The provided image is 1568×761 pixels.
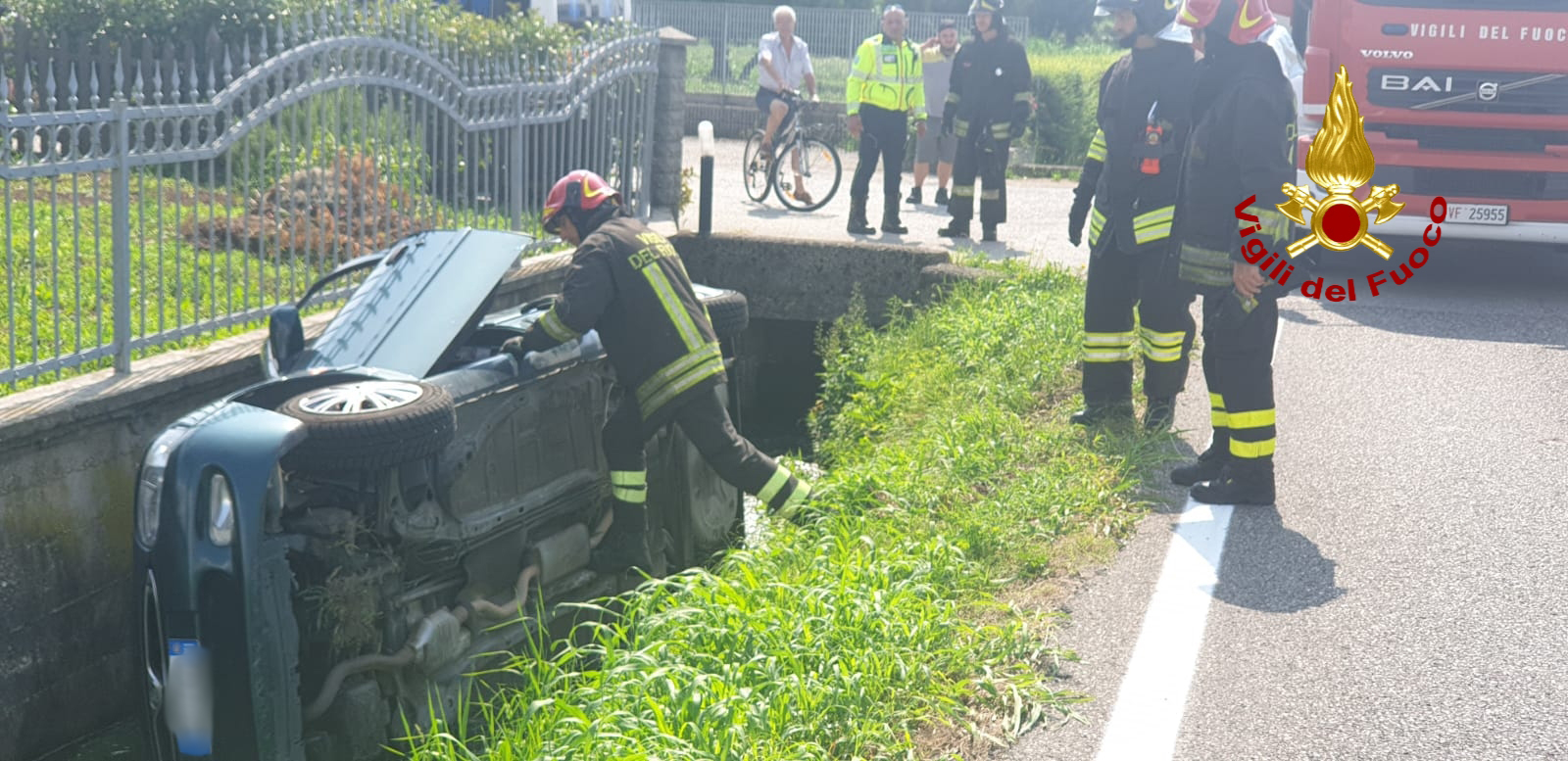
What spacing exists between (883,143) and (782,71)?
251cm

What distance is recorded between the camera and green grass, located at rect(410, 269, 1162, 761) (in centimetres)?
409

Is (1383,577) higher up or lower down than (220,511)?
lower down

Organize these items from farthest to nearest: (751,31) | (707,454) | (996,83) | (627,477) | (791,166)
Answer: (751,31) → (791,166) → (996,83) → (707,454) → (627,477)

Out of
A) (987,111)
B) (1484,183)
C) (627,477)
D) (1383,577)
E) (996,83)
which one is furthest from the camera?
(987,111)

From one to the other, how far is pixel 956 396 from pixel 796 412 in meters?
3.49

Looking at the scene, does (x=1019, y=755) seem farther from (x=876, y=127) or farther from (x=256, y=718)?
(x=876, y=127)

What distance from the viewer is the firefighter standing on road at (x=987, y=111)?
12.1 metres

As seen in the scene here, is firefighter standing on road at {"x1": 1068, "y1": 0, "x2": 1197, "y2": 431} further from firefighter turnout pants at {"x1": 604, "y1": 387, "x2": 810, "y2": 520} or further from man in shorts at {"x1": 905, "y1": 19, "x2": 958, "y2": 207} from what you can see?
man in shorts at {"x1": 905, "y1": 19, "x2": 958, "y2": 207}

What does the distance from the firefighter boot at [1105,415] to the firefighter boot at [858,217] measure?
5399 millimetres

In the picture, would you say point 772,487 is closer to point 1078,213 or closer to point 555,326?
point 555,326

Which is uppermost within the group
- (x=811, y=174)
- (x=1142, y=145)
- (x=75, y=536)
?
(x=1142, y=145)

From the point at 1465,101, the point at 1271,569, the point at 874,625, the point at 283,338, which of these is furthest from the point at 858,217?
the point at 874,625

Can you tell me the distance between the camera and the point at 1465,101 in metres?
10.4

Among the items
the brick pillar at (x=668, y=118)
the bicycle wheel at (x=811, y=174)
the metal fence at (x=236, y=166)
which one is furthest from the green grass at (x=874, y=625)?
the bicycle wheel at (x=811, y=174)
